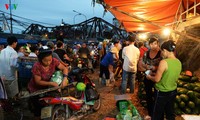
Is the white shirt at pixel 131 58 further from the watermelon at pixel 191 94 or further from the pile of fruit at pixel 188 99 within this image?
the watermelon at pixel 191 94

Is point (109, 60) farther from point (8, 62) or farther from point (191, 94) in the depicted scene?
point (8, 62)

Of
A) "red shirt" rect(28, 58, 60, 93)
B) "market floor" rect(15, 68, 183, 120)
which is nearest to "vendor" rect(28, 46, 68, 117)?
"red shirt" rect(28, 58, 60, 93)

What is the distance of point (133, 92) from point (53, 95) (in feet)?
14.4

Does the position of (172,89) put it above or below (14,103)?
above

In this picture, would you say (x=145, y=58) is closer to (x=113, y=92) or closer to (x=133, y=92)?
(x=133, y=92)

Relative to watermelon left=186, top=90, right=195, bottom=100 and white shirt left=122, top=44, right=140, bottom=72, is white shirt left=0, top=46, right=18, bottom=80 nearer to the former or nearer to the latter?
white shirt left=122, top=44, right=140, bottom=72

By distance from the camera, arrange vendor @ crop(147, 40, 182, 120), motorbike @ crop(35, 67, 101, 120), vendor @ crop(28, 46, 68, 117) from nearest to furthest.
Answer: vendor @ crop(147, 40, 182, 120), motorbike @ crop(35, 67, 101, 120), vendor @ crop(28, 46, 68, 117)

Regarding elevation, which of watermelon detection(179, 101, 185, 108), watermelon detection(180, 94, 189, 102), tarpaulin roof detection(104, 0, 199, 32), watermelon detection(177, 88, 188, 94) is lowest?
watermelon detection(179, 101, 185, 108)

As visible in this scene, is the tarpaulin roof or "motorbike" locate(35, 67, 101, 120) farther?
the tarpaulin roof

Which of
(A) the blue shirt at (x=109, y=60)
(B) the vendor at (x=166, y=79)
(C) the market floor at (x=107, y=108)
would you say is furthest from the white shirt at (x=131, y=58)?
(B) the vendor at (x=166, y=79)

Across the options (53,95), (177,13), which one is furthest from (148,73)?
(177,13)

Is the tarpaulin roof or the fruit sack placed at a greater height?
the tarpaulin roof

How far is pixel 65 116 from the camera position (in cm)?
498

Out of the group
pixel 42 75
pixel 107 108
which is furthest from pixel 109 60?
pixel 42 75
